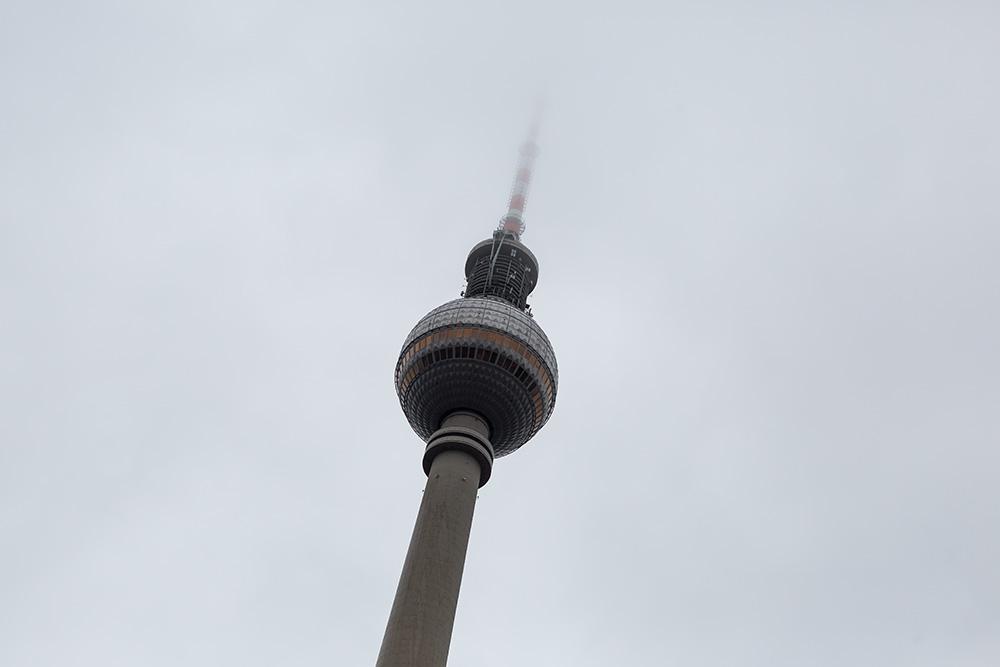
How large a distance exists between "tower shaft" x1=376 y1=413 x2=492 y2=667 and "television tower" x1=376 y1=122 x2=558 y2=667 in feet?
0.24

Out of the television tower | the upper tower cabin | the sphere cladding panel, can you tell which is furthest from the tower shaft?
the upper tower cabin

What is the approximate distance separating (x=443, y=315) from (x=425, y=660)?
2858 centimetres

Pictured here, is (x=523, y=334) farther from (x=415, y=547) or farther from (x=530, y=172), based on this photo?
(x=530, y=172)

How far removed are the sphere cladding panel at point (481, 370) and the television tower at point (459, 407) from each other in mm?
76

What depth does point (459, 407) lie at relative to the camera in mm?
73188

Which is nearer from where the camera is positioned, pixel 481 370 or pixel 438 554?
pixel 438 554

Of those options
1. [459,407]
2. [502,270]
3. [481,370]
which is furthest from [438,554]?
[502,270]

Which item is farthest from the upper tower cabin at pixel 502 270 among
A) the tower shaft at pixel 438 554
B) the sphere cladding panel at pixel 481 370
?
the tower shaft at pixel 438 554

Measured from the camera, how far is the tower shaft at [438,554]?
56969 millimetres

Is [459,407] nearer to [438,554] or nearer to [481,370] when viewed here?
[481,370]

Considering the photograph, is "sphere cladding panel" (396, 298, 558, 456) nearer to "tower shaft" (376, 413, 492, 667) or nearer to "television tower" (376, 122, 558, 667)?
"television tower" (376, 122, 558, 667)

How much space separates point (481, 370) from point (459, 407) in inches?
136

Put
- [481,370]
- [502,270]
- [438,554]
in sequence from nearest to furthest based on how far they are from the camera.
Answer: [438,554] → [481,370] → [502,270]

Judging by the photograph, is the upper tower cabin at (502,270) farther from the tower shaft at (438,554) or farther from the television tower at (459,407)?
the tower shaft at (438,554)
